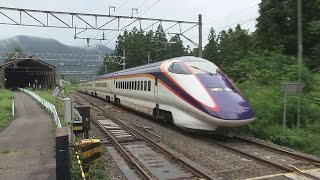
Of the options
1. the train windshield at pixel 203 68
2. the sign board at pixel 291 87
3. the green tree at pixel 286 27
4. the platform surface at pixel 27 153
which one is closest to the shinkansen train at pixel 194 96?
the train windshield at pixel 203 68

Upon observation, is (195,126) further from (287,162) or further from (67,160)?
(67,160)

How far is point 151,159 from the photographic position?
1244cm

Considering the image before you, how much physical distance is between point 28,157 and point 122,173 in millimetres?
3557

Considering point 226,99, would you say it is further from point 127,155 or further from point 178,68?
point 127,155

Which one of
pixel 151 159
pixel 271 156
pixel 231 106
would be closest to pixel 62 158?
pixel 151 159

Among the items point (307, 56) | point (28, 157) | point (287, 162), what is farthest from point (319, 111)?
point (307, 56)

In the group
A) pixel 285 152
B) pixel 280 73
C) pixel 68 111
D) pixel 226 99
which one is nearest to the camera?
pixel 285 152

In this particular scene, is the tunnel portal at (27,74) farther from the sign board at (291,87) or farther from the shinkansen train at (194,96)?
the sign board at (291,87)

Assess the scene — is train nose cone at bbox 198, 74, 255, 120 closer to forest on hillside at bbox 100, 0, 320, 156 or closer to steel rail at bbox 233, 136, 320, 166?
steel rail at bbox 233, 136, 320, 166

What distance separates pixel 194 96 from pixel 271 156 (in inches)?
163

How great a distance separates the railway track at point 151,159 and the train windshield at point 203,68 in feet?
11.2

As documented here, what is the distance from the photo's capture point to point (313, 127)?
53.6ft

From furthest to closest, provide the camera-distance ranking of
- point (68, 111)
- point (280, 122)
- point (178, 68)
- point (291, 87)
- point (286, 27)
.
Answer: point (286, 27)
point (280, 122)
point (178, 68)
point (291, 87)
point (68, 111)

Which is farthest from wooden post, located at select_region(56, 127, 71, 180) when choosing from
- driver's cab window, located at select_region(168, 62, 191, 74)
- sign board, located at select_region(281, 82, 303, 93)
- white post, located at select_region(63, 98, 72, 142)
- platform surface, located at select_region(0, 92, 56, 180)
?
sign board, located at select_region(281, 82, 303, 93)
